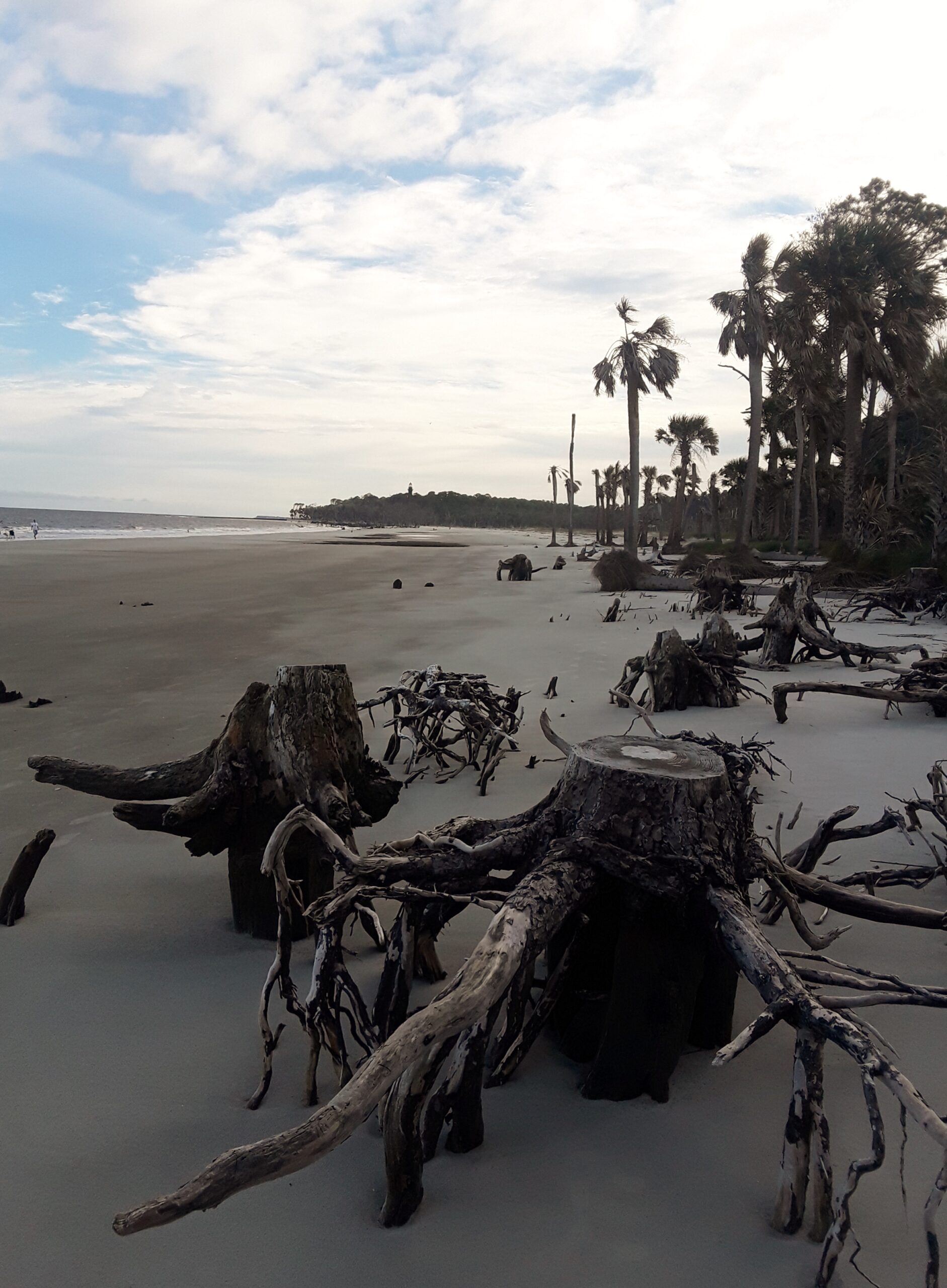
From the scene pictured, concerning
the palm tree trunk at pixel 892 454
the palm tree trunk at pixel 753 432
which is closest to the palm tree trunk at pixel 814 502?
the palm tree trunk at pixel 753 432

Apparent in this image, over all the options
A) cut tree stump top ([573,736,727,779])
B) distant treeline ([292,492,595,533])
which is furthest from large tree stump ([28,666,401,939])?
distant treeline ([292,492,595,533])

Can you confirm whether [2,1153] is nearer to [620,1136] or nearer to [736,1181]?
[620,1136]

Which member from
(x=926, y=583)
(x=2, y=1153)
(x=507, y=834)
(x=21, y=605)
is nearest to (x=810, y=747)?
(x=507, y=834)

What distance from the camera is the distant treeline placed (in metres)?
136

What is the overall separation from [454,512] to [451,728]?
470 ft

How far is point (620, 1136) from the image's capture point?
2.01 metres

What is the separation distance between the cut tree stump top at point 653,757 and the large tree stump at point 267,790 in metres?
1.10

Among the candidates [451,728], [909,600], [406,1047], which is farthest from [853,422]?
[406,1047]

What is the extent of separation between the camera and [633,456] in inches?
1340

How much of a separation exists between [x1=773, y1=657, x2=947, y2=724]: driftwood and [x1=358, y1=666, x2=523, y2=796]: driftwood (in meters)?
2.05

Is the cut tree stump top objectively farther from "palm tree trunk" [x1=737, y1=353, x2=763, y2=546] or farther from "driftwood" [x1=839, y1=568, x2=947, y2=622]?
"palm tree trunk" [x1=737, y1=353, x2=763, y2=546]

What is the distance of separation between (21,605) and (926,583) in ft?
55.8

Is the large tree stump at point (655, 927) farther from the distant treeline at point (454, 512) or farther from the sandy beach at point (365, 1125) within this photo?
the distant treeline at point (454, 512)

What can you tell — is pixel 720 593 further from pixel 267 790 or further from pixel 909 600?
pixel 267 790
